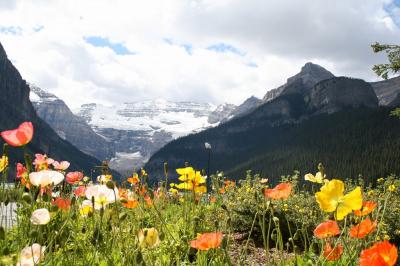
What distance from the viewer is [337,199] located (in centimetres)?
211

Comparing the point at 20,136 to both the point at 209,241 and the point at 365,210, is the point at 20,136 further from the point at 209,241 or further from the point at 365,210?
the point at 365,210

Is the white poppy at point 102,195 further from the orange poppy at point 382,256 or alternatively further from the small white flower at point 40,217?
the orange poppy at point 382,256

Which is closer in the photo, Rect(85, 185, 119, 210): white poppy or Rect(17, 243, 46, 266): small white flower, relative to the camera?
Rect(17, 243, 46, 266): small white flower

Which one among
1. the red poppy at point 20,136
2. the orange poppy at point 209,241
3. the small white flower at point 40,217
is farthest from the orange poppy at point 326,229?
the red poppy at point 20,136

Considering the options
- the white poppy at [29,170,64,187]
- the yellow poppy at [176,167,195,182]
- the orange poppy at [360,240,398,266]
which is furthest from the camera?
the yellow poppy at [176,167,195,182]

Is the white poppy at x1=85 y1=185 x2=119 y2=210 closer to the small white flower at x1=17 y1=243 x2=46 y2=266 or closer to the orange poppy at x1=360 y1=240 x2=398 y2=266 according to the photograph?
the small white flower at x1=17 y1=243 x2=46 y2=266

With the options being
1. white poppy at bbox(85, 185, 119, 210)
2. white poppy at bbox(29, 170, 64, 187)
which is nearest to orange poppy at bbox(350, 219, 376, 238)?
white poppy at bbox(85, 185, 119, 210)

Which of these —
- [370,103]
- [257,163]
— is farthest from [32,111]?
[370,103]

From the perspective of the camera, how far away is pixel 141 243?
2246 millimetres

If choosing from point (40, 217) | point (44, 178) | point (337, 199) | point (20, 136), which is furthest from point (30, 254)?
point (337, 199)

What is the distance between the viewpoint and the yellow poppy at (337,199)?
2092mm

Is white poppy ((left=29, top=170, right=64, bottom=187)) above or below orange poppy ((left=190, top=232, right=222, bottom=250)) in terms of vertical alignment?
above

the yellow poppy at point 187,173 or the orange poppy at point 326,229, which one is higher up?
the yellow poppy at point 187,173

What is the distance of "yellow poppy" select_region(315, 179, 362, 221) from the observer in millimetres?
2092
